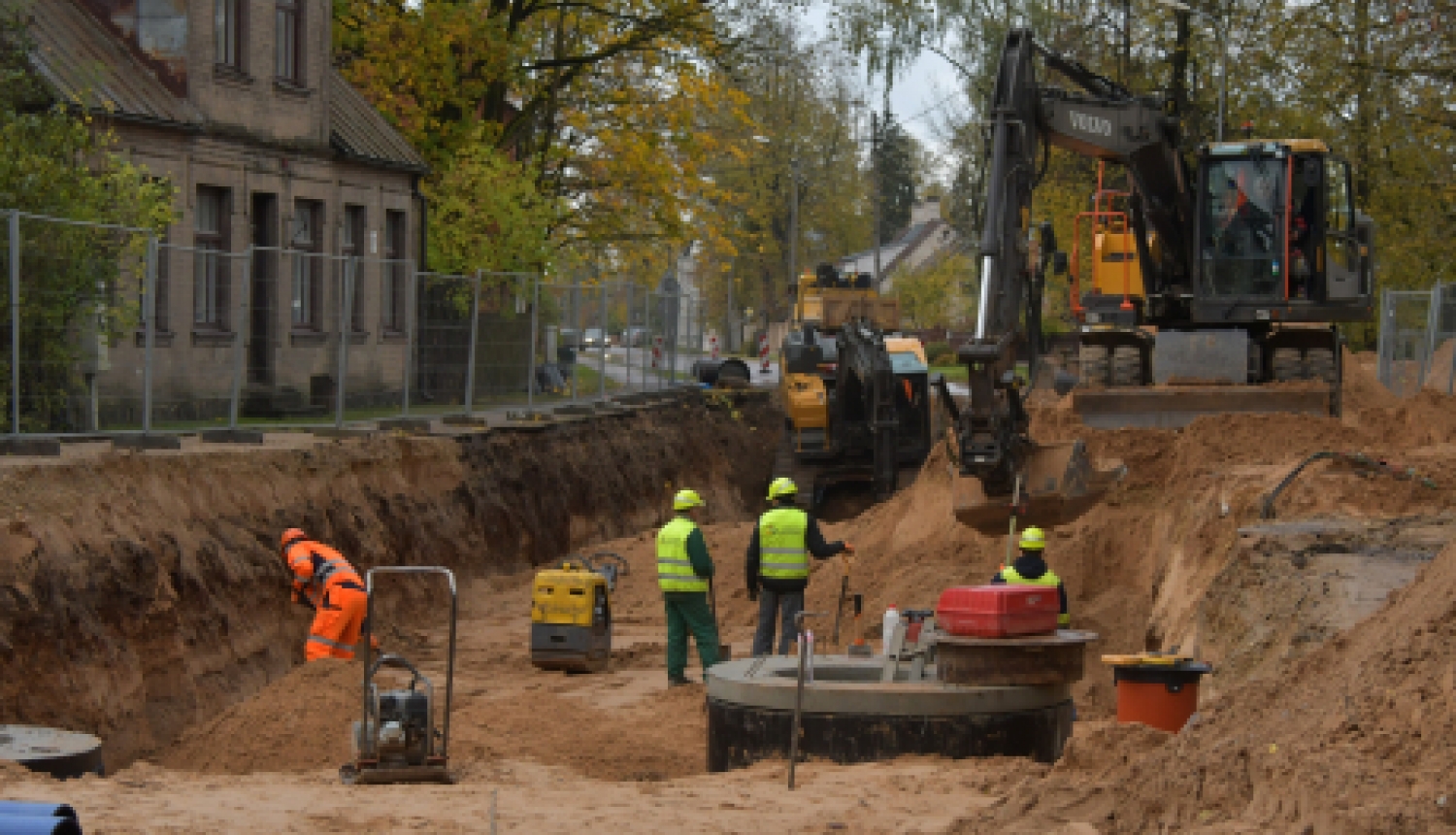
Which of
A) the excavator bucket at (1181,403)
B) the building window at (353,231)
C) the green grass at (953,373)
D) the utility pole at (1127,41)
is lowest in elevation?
the green grass at (953,373)

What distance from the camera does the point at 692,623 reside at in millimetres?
14578

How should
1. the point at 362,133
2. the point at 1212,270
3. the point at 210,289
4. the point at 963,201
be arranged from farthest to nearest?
the point at 963,201 < the point at 362,133 < the point at 1212,270 < the point at 210,289

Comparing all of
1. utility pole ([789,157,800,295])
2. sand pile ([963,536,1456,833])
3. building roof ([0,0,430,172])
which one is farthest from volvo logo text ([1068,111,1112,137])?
utility pole ([789,157,800,295])

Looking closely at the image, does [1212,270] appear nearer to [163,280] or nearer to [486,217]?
[163,280]

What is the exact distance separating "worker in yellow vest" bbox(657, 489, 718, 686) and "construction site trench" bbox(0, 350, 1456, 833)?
0.53 meters

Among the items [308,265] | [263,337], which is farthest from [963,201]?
[263,337]

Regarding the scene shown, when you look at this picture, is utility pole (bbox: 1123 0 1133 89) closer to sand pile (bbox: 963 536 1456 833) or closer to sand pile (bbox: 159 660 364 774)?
sand pile (bbox: 159 660 364 774)

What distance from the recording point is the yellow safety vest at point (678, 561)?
46.9ft

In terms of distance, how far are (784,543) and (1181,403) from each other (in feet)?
16.9

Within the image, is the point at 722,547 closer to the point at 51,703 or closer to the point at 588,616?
the point at 588,616

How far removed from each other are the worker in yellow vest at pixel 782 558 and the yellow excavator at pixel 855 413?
1171 cm

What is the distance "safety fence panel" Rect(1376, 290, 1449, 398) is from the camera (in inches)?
1016

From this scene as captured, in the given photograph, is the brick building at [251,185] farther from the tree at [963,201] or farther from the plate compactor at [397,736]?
the tree at [963,201]

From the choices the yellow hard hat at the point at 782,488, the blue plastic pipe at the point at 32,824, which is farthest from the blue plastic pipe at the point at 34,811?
the yellow hard hat at the point at 782,488
